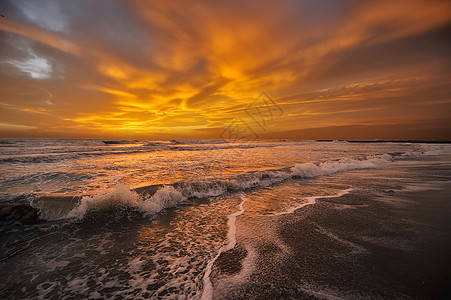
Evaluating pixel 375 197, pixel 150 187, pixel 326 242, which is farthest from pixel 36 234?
Result: pixel 375 197

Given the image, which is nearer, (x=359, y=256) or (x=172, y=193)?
(x=359, y=256)

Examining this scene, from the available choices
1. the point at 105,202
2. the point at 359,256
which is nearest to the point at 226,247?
the point at 359,256

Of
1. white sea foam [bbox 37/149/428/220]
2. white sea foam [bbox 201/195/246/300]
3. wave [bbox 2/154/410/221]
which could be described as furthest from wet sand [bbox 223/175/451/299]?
wave [bbox 2/154/410/221]

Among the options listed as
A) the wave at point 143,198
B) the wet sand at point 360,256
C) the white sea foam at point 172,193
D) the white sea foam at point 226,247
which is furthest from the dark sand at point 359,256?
the wave at point 143,198

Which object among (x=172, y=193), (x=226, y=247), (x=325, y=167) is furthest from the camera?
(x=325, y=167)

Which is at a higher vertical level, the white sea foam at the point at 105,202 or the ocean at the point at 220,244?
the white sea foam at the point at 105,202

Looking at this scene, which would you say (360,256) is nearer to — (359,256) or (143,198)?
(359,256)

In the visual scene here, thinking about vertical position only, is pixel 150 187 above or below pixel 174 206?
above

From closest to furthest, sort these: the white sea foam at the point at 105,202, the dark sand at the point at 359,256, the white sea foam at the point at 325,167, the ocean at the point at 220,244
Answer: the dark sand at the point at 359,256 < the ocean at the point at 220,244 < the white sea foam at the point at 105,202 < the white sea foam at the point at 325,167

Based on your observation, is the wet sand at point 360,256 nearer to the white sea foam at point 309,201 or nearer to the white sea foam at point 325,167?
the white sea foam at point 309,201

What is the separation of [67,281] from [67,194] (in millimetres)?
4904

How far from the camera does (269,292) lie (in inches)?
105

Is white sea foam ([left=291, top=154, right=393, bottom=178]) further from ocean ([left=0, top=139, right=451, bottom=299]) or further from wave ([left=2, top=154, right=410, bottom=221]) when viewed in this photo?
ocean ([left=0, top=139, right=451, bottom=299])

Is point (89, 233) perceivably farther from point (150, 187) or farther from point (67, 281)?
point (150, 187)
